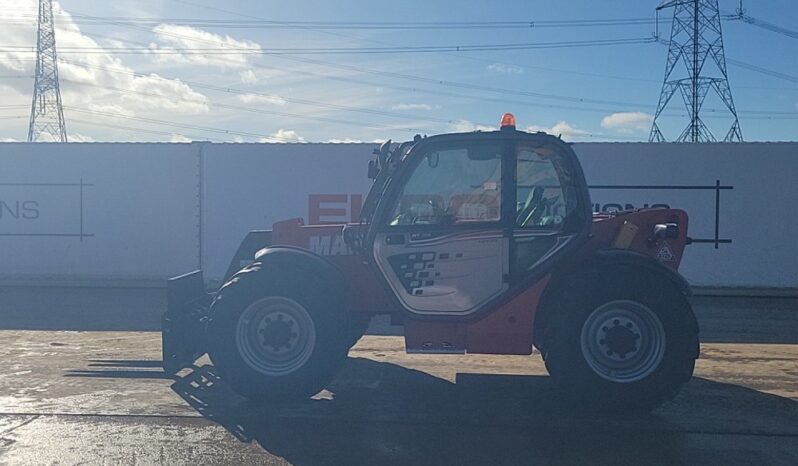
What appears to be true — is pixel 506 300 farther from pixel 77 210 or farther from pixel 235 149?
pixel 77 210

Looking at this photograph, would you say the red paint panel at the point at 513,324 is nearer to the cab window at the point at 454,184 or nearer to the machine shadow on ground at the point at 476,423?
the machine shadow on ground at the point at 476,423

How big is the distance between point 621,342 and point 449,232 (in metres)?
1.60

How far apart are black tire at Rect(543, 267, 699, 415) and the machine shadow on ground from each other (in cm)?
18

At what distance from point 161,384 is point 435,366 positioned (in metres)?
2.65

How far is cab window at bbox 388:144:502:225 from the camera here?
612 cm

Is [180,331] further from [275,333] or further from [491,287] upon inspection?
[491,287]

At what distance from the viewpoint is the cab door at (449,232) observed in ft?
19.9

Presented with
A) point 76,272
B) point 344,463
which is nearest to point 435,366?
point 344,463

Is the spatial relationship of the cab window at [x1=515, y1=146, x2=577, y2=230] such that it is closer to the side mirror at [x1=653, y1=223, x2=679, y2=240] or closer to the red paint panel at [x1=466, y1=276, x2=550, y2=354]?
the red paint panel at [x1=466, y1=276, x2=550, y2=354]

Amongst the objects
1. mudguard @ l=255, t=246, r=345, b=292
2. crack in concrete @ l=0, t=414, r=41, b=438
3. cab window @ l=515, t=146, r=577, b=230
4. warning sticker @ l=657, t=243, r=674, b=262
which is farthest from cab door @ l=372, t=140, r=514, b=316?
crack in concrete @ l=0, t=414, r=41, b=438

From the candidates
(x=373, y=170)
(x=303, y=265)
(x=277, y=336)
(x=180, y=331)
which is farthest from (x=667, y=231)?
(x=180, y=331)

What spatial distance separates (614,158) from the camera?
13852mm

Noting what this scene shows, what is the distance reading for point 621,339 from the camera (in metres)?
6.00

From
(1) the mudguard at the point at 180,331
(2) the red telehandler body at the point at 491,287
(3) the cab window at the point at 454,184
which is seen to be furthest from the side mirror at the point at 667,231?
(1) the mudguard at the point at 180,331
